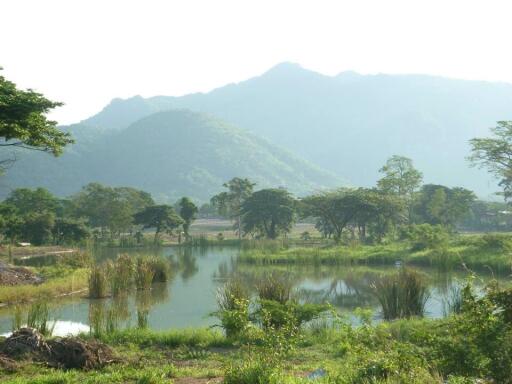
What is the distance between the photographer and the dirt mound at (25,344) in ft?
25.6

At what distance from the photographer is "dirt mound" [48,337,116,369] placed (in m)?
7.55

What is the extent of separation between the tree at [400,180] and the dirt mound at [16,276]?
30.8 m

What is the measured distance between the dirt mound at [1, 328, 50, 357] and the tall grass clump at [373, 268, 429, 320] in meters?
6.95

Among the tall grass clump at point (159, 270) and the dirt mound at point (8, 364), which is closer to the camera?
the dirt mound at point (8, 364)

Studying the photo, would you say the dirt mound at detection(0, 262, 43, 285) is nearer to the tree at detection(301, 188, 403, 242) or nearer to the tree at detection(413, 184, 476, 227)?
the tree at detection(301, 188, 403, 242)

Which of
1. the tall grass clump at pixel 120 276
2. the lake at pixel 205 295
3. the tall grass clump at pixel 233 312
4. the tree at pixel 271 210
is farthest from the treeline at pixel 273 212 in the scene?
the tall grass clump at pixel 233 312

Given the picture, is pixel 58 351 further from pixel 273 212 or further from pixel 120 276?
pixel 273 212

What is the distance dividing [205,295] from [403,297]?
7.40 meters

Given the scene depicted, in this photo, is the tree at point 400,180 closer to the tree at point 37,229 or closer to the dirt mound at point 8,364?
the tree at point 37,229

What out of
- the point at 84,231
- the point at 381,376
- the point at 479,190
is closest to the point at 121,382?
the point at 381,376

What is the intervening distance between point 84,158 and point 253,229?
410 feet

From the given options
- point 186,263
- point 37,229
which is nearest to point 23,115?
point 186,263

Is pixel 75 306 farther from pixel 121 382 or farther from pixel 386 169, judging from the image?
pixel 386 169

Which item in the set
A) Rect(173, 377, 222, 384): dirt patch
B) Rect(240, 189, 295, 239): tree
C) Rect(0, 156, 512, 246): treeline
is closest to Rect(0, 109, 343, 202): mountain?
Rect(0, 156, 512, 246): treeline
